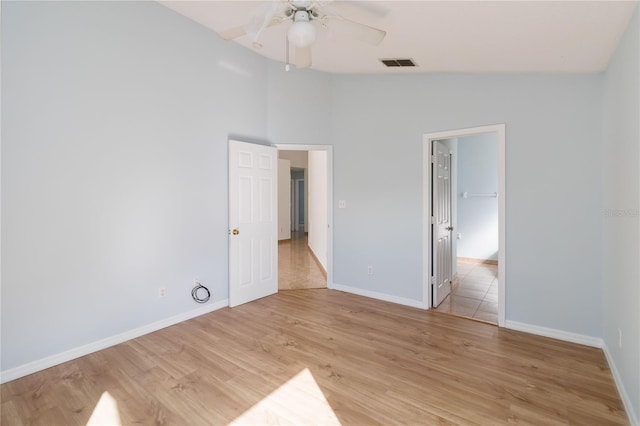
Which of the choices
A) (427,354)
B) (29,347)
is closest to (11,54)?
(29,347)

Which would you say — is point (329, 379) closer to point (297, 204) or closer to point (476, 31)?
point (476, 31)

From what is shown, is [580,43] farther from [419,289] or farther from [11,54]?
[11,54]

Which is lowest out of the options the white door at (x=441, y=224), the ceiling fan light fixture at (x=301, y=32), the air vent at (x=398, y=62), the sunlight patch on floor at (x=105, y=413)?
the sunlight patch on floor at (x=105, y=413)

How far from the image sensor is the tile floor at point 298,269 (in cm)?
476

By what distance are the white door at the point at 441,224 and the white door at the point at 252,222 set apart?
6.88ft

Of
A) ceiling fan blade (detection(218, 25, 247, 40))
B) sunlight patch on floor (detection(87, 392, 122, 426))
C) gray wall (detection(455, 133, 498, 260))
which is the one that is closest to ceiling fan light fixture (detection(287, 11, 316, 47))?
ceiling fan blade (detection(218, 25, 247, 40))

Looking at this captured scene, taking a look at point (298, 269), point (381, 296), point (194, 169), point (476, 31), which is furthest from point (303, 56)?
point (298, 269)

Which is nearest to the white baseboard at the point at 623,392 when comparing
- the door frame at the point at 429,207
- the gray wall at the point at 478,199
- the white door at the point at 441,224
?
the door frame at the point at 429,207

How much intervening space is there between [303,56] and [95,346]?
2.96m

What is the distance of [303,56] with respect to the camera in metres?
2.22

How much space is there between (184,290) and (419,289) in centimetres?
275

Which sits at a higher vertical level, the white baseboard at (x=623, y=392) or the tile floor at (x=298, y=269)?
the tile floor at (x=298, y=269)

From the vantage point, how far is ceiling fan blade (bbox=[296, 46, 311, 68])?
2154mm

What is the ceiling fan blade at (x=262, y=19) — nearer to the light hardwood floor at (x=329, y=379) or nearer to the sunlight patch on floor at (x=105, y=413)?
the light hardwood floor at (x=329, y=379)
